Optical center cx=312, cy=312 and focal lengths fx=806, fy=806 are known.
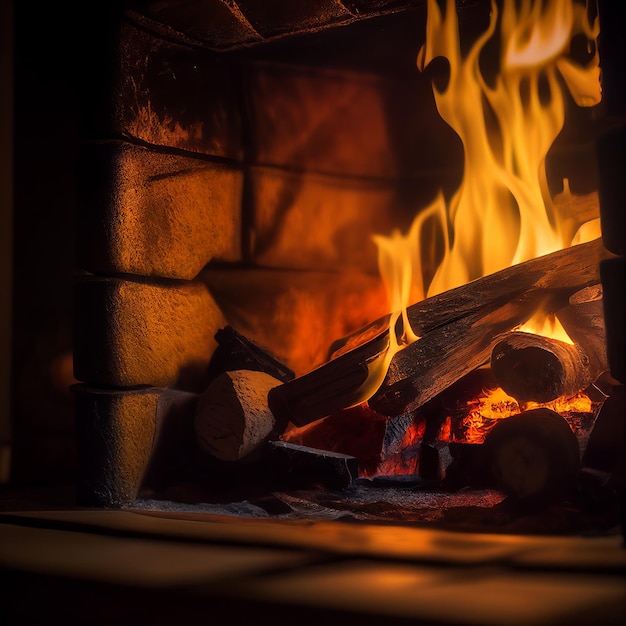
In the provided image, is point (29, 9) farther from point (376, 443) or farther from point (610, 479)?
point (610, 479)

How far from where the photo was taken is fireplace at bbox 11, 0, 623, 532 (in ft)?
5.92

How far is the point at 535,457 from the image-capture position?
1.48 metres

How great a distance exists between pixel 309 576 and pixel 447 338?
0.71 m

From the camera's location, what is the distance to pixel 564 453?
145 cm

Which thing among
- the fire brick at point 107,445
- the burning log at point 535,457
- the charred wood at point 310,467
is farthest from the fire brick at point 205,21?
the burning log at point 535,457

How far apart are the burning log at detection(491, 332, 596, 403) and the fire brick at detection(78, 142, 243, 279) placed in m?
0.79

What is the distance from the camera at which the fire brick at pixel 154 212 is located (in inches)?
71.1

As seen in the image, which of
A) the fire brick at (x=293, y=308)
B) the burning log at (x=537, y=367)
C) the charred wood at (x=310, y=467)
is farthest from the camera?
the fire brick at (x=293, y=308)

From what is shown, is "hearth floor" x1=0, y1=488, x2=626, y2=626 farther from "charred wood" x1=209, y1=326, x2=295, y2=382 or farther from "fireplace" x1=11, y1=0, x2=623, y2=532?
"charred wood" x1=209, y1=326, x2=295, y2=382

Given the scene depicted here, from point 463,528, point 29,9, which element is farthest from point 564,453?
point 29,9

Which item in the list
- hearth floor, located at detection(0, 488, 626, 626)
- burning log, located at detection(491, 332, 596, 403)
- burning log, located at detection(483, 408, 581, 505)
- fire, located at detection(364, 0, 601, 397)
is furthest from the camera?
fire, located at detection(364, 0, 601, 397)

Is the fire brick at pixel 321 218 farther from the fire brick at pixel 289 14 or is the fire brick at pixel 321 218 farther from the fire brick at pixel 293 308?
the fire brick at pixel 289 14

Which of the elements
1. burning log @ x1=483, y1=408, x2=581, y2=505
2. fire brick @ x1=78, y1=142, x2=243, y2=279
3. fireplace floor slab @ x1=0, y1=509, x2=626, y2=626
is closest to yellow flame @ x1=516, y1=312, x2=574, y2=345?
burning log @ x1=483, y1=408, x2=581, y2=505

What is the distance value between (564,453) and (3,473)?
Answer: 154cm
